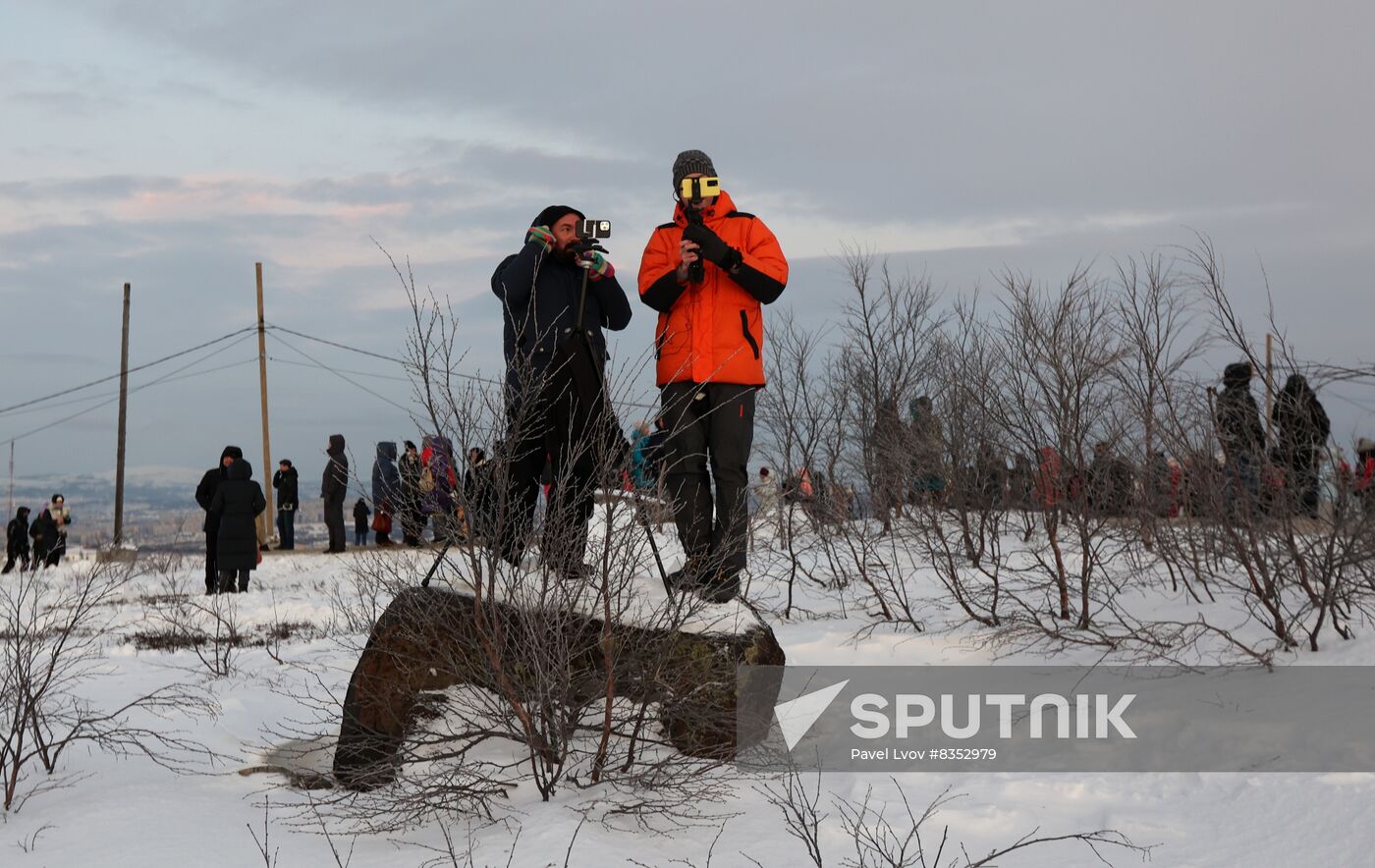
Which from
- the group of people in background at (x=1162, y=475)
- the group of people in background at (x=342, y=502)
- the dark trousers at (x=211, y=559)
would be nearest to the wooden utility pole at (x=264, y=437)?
the group of people in background at (x=342, y=502)

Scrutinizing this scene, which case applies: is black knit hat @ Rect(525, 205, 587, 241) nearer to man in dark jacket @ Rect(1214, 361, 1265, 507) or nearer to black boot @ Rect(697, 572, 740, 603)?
black boot @ Rect(697, 572, 740, 603)

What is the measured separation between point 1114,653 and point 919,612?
188 centimetres

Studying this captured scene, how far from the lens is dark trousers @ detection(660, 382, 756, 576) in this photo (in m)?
5.07

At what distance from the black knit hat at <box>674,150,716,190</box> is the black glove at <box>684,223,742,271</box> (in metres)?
0.35

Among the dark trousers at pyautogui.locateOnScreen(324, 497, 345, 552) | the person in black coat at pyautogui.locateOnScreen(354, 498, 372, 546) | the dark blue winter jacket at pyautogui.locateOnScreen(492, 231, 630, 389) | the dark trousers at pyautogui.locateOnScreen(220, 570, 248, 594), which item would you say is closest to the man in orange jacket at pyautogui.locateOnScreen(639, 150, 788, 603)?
the dark blue winter jacket at pyautogui.locateOnScreen(492, 231, 630, 389)

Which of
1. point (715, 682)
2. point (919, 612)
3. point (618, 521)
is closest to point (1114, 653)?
point (919, 612)

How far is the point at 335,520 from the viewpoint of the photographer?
1703 centimetres

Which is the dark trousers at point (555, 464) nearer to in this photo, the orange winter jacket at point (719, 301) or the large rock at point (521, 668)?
the large rock at point (521, 668)

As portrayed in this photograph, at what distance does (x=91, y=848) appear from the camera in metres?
4.16

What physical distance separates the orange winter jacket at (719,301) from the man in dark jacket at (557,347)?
0.65 ft

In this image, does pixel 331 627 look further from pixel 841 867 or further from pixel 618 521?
pixel 841 867

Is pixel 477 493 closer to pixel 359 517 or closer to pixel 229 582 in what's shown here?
pixel 229 582

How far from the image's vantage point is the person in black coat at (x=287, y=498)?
58.4 feet

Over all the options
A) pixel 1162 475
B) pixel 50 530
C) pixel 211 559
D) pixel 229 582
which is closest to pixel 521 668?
pixel 1162 475
